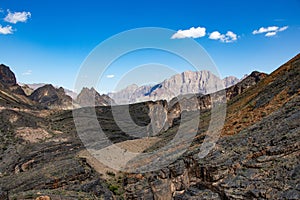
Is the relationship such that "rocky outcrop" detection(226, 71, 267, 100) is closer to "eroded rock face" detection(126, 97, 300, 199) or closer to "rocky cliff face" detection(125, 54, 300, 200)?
"rocky cliff face" detection(125, 54, 300, 200)

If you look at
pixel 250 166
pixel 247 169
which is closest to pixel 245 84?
pixel 250 166

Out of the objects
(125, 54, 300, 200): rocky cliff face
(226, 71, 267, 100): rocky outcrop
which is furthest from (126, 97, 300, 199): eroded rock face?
(226, 71, 267, 100): rocky outcrop

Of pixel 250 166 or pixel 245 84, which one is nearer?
pixel 250 166

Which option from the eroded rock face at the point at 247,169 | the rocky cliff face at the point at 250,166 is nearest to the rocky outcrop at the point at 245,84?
the rocky cliff face at the point at 250,166

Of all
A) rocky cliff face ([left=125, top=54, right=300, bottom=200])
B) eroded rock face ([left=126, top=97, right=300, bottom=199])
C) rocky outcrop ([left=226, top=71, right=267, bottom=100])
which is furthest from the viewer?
rocky outcrop ([left=226, top=71, right=267, bottom=100])

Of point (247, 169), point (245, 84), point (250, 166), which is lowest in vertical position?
Answer: point (247, 169)

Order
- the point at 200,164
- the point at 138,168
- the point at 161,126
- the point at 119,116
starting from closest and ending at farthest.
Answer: the point at 200,164
the point at 138,168
the point at 119,116
the point at 161,126

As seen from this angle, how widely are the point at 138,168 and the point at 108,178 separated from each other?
3907 mm

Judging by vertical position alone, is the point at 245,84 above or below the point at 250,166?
above

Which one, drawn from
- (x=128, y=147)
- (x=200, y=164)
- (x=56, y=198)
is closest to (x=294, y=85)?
(x=200, y=164)

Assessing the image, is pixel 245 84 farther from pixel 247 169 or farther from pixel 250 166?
pixel 247 169

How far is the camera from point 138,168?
26984mm

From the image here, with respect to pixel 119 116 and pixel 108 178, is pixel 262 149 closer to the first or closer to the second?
pixel 108 178

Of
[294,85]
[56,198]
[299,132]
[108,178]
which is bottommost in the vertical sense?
[108,178]
